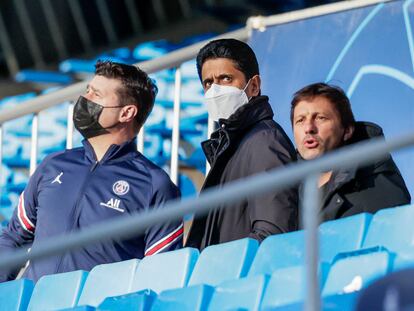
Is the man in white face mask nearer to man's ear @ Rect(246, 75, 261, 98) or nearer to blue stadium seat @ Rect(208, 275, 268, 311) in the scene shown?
man's ear @ Rect(246, 75, 261, 98)

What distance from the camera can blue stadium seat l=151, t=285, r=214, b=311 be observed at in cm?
446

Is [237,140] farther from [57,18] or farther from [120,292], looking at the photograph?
[57,18]

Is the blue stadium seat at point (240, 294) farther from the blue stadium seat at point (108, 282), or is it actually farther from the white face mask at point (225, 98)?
the white face mask at point (225, 98)

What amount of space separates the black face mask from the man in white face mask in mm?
434

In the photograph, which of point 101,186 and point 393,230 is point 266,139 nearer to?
point 101,186

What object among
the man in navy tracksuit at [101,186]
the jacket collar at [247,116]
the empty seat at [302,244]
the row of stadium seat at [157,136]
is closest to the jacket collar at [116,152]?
the man in navy tracksuit at [101,186]

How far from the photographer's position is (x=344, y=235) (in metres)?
4.53

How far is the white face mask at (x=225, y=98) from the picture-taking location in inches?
217

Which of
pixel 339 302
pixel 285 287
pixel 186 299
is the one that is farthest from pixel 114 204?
pixel 339 302

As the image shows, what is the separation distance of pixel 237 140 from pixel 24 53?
9.93m

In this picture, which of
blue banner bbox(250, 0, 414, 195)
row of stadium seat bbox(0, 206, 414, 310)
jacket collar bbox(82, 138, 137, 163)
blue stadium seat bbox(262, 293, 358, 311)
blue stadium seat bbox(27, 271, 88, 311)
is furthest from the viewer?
blue banner bbox(250, 0, 414, 195)

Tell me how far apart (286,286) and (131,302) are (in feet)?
1.98

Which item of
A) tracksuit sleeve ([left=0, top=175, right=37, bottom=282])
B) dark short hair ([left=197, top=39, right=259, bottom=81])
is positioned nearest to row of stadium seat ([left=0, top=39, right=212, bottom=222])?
tracksuit sleeve ([left=0, top=175, right=37, bottom=282])

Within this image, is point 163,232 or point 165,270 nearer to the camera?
point 165,270
